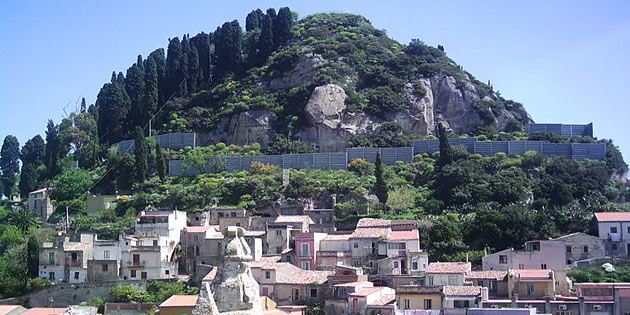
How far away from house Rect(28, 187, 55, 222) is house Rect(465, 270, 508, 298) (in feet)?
122

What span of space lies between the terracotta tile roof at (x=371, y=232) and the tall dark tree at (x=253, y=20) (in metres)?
49.3

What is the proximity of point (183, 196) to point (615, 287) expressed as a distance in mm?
32644

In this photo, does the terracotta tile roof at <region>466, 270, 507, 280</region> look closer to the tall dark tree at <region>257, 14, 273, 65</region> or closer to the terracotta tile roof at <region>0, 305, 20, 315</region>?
the terracotta tile roof at <region>0, 305, 20, 315</region>

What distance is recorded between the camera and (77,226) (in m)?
64.2

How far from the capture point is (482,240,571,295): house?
5025cm

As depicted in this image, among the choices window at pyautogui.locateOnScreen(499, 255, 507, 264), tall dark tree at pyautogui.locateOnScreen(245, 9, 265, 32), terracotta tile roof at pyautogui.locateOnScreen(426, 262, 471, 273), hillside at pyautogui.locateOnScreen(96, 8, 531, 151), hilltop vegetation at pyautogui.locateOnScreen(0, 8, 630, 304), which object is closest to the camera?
terracotta tile roof at pyautogui.locateOnScreen(426, 262, 471, 273)

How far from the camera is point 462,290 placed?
143ft

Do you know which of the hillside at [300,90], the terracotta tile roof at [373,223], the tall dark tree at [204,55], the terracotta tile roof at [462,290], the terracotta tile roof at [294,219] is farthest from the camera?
the tall dark tree at [204,55]

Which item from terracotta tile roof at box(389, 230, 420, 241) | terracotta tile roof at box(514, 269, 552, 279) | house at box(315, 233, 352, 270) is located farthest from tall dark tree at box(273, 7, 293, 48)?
terracotta tile roof at box(514, 269, 552, 279)

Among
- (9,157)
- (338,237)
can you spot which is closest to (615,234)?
(338,237)

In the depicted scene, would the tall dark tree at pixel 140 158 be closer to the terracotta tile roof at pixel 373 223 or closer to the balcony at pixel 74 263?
the balcony at pixel 74 263

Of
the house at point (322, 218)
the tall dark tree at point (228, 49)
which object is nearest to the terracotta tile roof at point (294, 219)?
the house at point (322, 218)

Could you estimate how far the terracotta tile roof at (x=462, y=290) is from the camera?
43.1 m

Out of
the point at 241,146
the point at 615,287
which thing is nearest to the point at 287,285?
the point at 615,287
